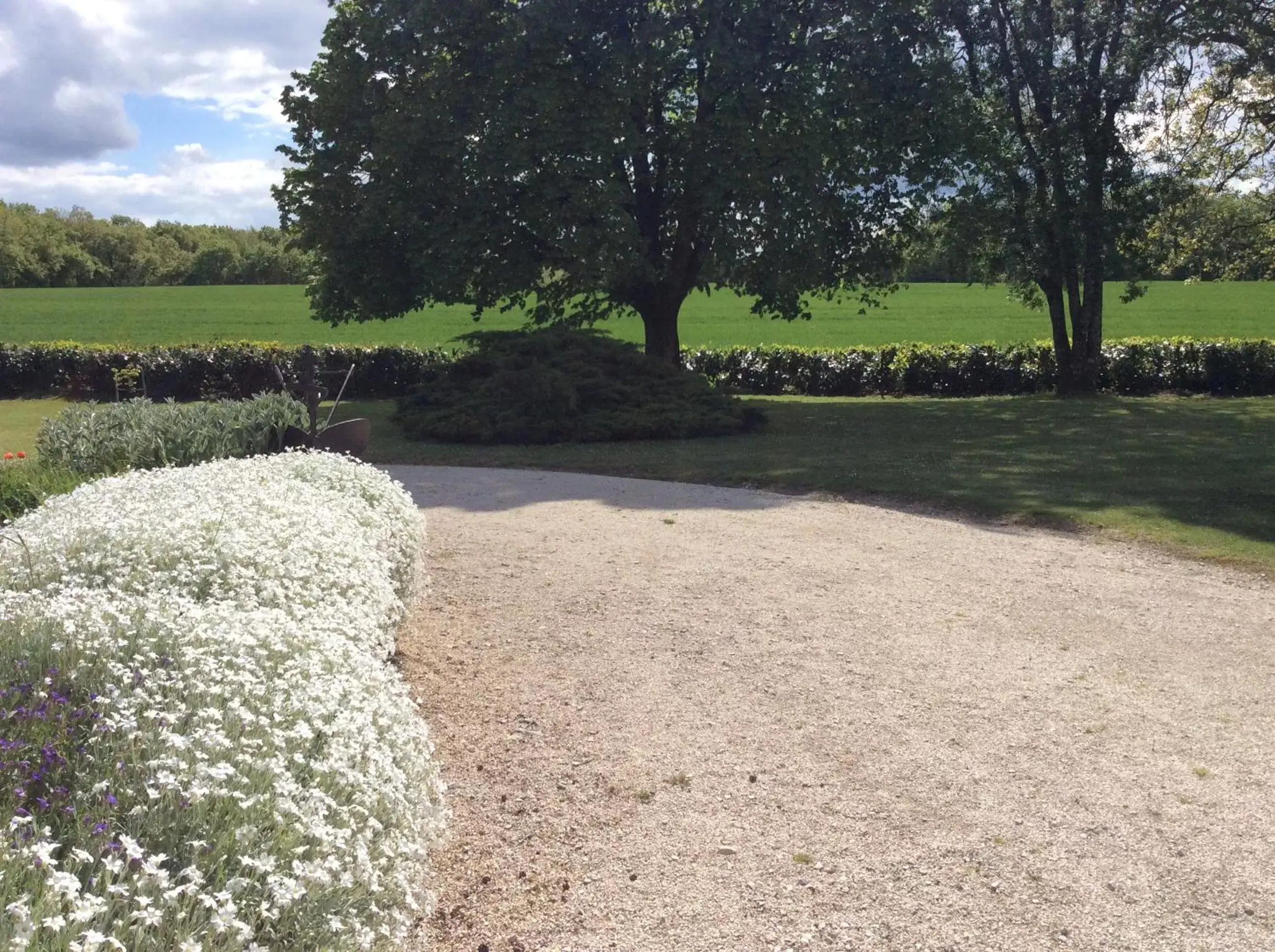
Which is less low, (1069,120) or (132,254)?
(132,254)

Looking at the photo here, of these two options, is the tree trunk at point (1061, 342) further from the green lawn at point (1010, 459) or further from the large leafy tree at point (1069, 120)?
the green lawn at point (1010, 459)

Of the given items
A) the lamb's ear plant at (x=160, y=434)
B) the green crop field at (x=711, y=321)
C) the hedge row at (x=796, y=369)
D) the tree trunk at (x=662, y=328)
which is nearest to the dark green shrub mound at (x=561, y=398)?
the tree trunk at (x=662, y=328)

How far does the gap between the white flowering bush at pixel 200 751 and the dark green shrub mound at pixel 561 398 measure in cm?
1002

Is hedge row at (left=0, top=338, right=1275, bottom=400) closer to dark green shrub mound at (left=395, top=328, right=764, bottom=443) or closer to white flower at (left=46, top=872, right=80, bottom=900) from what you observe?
dark green shrub mound at (left=395, top=328, right=764, bottom=443)

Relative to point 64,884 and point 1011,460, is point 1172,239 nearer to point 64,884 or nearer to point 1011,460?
point 1011,460

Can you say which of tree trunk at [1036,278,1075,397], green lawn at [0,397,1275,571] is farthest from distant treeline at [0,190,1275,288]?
green lawn at [0,397,1275,571]

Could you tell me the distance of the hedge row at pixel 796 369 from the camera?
20625 millimetres

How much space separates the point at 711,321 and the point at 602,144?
26391 millimetres

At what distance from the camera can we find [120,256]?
7294 centimetres

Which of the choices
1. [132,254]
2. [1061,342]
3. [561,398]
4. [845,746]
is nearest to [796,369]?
[1061,342]

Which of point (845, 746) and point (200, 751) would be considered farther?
Answer: point (845, 746)

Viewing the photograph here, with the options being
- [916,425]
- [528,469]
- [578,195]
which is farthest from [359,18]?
[916,425]

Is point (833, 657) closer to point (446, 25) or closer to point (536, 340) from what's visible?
point (536, 340)

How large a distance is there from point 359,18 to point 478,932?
58.1 feet
